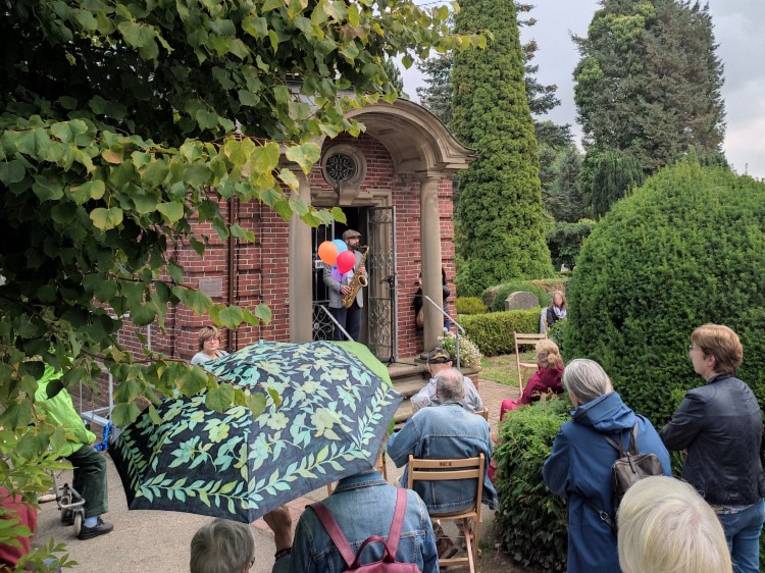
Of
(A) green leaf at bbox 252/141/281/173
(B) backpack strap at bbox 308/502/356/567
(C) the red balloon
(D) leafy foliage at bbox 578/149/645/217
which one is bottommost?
(B) backpack strap at bbox 308/502/356/567

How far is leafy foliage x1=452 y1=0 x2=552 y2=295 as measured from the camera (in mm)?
21203

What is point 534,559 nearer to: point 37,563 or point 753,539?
point 753,539

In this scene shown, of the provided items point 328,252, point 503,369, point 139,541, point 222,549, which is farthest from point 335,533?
point 503,369

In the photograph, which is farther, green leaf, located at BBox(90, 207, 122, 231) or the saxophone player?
the saxophone player

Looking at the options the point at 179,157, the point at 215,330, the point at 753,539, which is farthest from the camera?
the point at 215,330

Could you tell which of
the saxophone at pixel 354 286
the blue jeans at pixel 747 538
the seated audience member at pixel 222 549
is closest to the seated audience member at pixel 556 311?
the saxophone at pixel 354 286

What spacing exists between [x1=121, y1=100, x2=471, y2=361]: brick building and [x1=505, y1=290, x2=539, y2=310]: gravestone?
7.10 meters

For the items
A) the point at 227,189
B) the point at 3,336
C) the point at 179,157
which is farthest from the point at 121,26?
the point at 3,336

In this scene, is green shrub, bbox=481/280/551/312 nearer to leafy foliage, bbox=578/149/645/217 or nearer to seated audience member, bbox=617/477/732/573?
leafy foliage, bbox=578/149/645/217

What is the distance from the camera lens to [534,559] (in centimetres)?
441

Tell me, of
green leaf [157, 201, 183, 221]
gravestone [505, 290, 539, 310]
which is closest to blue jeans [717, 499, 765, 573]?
green leaf [157, 201, 183, 221]

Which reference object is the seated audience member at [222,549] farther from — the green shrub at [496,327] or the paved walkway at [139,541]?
the green shrub at [496,327]

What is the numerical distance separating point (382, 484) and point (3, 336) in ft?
4.67

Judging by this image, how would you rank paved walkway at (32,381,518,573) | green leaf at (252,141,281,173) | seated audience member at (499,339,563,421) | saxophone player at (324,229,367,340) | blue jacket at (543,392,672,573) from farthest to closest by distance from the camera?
saxophone player at (324,229,367,340), seated audience member at (499,339,563,421), paved walkway at (32,381,518,573), blue jacket at (543,392,672,573), green leaf at (252,141,281,173)
